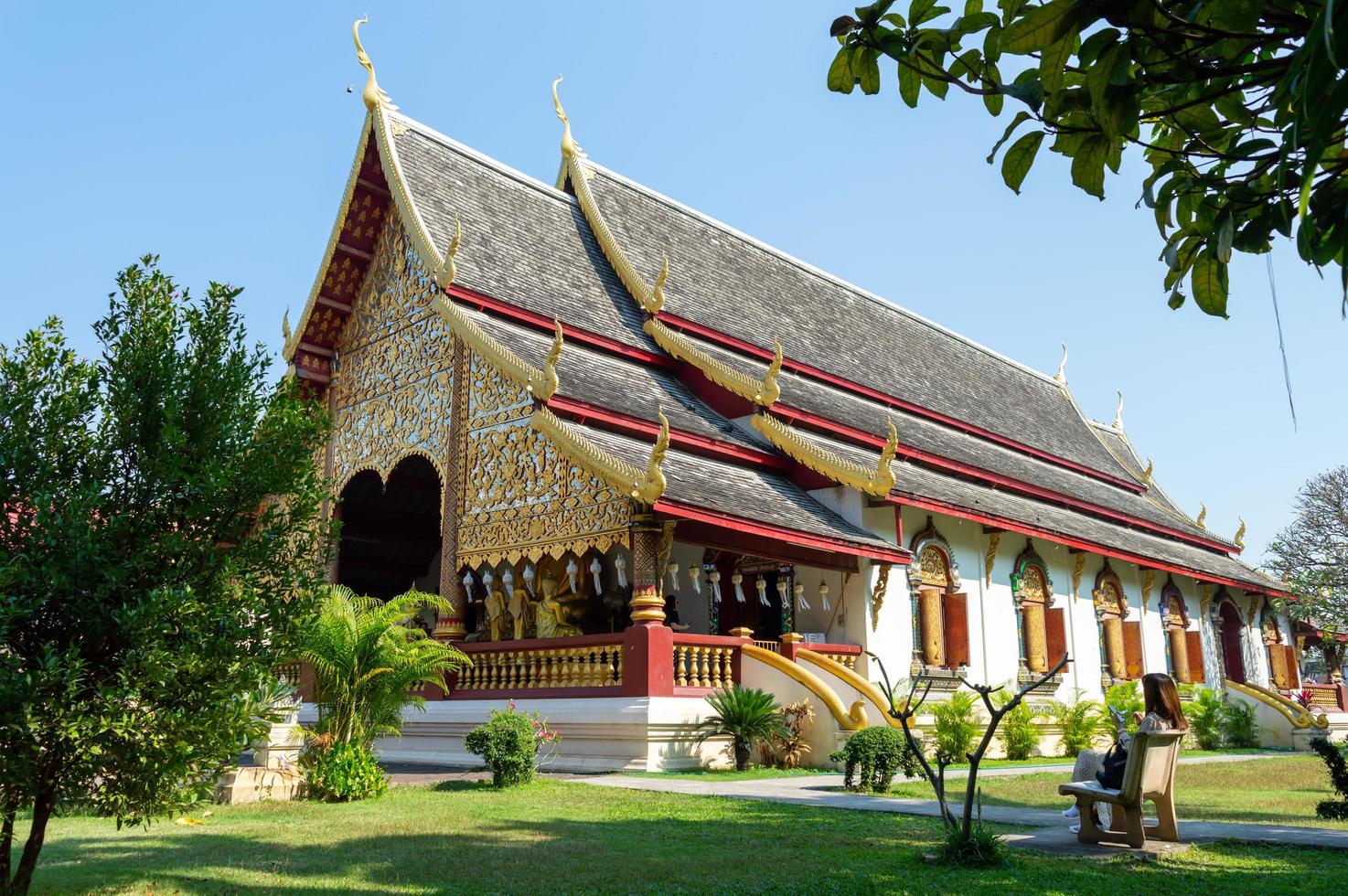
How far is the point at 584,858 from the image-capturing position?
625 cm

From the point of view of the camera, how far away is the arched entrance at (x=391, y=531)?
723 inches

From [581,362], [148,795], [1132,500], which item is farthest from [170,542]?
[1132,500]

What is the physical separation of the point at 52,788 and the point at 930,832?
196 inches

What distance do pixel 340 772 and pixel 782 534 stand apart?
545 centimetres

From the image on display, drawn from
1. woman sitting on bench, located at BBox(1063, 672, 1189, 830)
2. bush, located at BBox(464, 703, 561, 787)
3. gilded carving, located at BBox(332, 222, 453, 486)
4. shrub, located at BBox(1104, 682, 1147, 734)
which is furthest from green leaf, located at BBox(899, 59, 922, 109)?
shrub, located at BBox(1104, 682, 1147, 734)

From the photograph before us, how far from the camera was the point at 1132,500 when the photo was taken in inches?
970

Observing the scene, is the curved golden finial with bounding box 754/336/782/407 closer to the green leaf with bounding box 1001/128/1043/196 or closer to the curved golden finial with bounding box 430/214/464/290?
the curved golden finial with bounding box 430/214/464/290

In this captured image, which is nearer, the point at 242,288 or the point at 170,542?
the point at 170,542

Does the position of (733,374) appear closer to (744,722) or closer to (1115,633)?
(744,722)

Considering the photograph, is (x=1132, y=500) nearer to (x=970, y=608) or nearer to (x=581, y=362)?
(x=970, y=608)

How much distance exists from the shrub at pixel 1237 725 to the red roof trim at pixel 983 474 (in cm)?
423

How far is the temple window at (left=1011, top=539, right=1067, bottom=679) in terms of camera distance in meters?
17.5

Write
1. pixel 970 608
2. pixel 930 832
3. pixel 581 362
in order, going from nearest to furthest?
1. pixel 930 832
2. pixel 581 362
3. pixel 970 608

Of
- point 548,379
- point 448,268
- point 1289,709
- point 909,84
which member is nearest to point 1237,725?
point 1289,709
